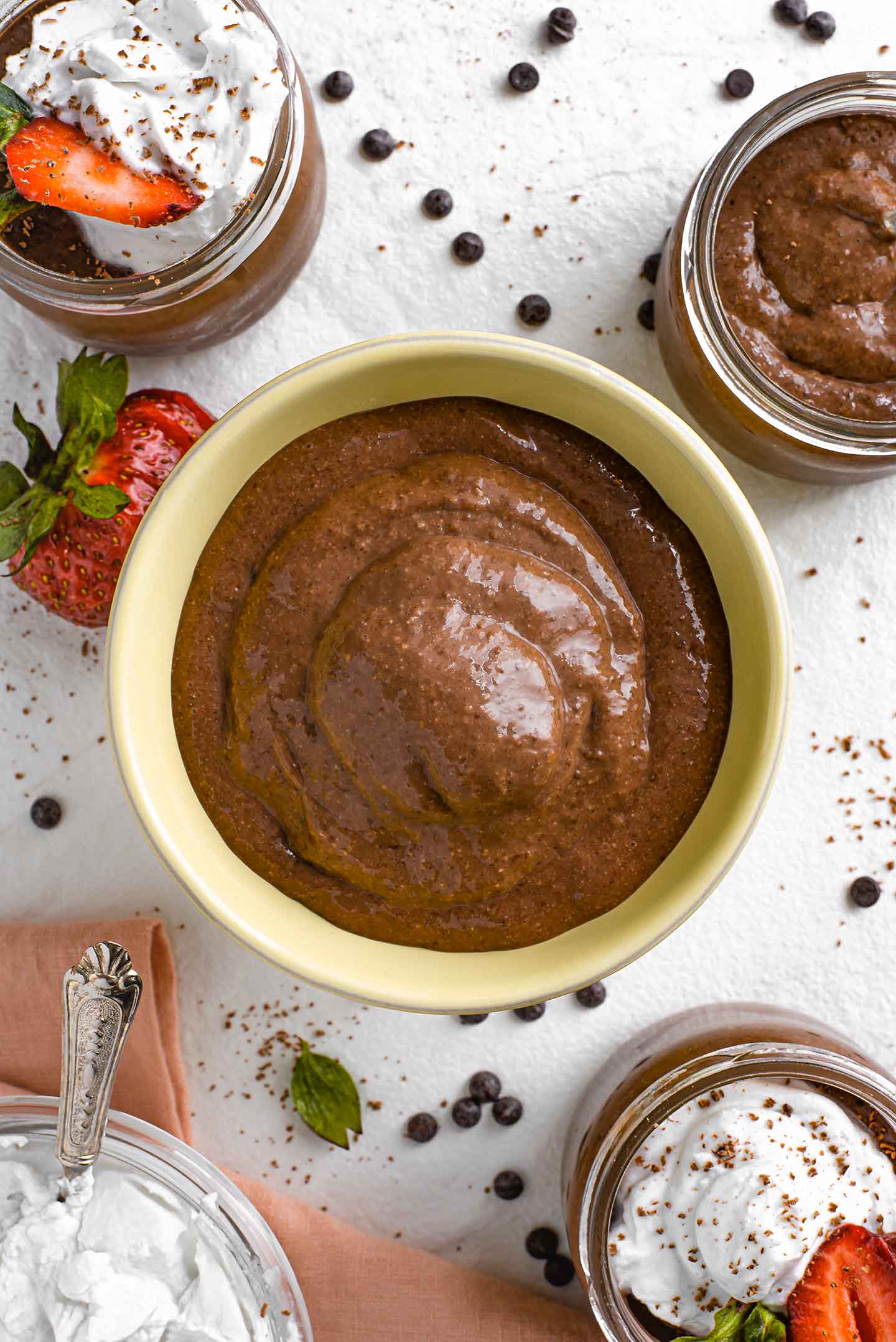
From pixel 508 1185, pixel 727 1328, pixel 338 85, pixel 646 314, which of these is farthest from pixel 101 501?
pixel 727 1328

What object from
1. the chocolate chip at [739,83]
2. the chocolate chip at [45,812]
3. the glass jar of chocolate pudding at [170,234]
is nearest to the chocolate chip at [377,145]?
the glass jar of chocolate pudding at [170,234]

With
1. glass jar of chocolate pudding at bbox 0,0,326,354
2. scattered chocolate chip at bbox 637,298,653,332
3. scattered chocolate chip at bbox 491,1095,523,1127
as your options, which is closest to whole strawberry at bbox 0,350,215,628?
glass jar of chocolate pudding at bbox 0,0,326,354

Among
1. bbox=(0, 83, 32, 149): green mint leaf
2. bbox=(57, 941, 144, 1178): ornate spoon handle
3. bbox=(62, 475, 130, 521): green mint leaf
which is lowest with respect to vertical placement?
bbox=(57, 941, 144, 1178): ornate spoon handle

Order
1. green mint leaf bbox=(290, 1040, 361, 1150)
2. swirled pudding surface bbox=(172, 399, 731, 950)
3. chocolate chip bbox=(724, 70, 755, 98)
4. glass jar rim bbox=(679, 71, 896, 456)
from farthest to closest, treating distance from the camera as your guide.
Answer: green mint leaf bbox=(290, 1040, 361, 1150)
chocolate chip bbox=(724, 70, 755, 98)
glass jar rim bbox=(679, 71, 896, 456)
swirled pudding surface bbox=(172, 399, 731, 950)

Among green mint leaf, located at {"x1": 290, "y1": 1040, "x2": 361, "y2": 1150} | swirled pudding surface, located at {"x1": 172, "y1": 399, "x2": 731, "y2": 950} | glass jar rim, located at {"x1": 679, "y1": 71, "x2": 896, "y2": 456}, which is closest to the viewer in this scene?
swirled pudding surface, located at {"x1": 172, "y1": 399, "x2": 731, "y2": 950}

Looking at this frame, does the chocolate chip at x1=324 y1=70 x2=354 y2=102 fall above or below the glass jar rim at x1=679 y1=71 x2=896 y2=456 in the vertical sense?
above

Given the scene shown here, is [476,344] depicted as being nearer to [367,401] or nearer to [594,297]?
[367,401]

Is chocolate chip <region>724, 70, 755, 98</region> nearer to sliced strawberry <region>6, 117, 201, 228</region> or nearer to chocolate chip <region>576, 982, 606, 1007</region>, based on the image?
sliced strawberry <region>6, 117, 201, 228</region>

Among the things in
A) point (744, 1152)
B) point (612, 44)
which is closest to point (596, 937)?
point (744, 1152)
